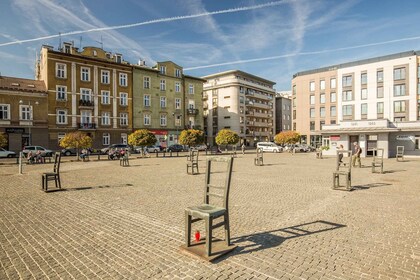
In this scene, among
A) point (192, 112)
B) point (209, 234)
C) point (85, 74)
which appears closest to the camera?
point (209, 234)

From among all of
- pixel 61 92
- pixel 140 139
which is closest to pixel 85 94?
pixel 61 92

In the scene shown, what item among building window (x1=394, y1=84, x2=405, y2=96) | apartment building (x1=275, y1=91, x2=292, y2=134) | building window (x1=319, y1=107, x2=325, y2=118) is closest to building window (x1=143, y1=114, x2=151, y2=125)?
building window (x1=319, y1=107, x2=325, y2=118)

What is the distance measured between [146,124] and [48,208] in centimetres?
4084

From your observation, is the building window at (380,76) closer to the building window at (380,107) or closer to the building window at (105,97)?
the building window at (380,107)

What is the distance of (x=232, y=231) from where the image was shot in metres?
5.75

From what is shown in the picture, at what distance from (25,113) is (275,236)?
40.0 metres

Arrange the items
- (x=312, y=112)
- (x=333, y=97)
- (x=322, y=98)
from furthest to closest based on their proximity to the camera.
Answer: (x=312, y=112) < (x=322, y=98) < (x=333, y=97)

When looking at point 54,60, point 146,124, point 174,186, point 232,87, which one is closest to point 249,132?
point 232,87

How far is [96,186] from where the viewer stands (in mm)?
11641

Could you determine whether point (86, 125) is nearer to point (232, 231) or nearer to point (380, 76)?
point (232, 231)

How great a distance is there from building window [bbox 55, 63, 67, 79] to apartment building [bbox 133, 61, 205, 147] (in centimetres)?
1131

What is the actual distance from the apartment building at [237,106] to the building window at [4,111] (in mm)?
44443

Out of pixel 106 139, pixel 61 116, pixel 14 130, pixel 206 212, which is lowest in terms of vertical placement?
pixel 206 212

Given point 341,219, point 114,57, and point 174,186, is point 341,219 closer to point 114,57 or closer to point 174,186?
point 174,186
